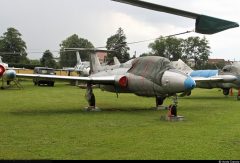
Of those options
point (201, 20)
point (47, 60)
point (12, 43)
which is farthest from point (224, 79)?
point (12, 43)

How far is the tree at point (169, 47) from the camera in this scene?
247 ft

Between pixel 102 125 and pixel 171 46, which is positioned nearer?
pixel 102 125

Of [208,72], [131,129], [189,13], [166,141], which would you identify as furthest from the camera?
[208,72]

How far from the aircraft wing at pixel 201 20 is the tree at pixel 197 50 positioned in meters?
99.7

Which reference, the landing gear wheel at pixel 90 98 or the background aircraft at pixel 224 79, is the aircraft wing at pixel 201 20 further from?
the background aircraft at pixel 224 79

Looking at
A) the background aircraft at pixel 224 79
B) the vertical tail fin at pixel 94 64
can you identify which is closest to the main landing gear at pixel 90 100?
the vertical tail fin at pixel 94 64

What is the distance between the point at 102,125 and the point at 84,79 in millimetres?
5604

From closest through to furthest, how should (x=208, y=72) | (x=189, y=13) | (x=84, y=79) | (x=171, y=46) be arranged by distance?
(x=189, y=13) < (x=84, y=79) < (x=208, y=72) < (x=171, y=46)

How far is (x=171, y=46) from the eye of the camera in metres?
86.2

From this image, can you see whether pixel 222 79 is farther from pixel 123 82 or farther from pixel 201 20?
pixel 201 20

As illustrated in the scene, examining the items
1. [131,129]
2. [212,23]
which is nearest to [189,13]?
[212,23]

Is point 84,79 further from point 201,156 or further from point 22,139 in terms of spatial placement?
point 201,156

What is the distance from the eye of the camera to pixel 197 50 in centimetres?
10500

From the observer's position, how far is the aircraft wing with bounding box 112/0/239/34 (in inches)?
143
